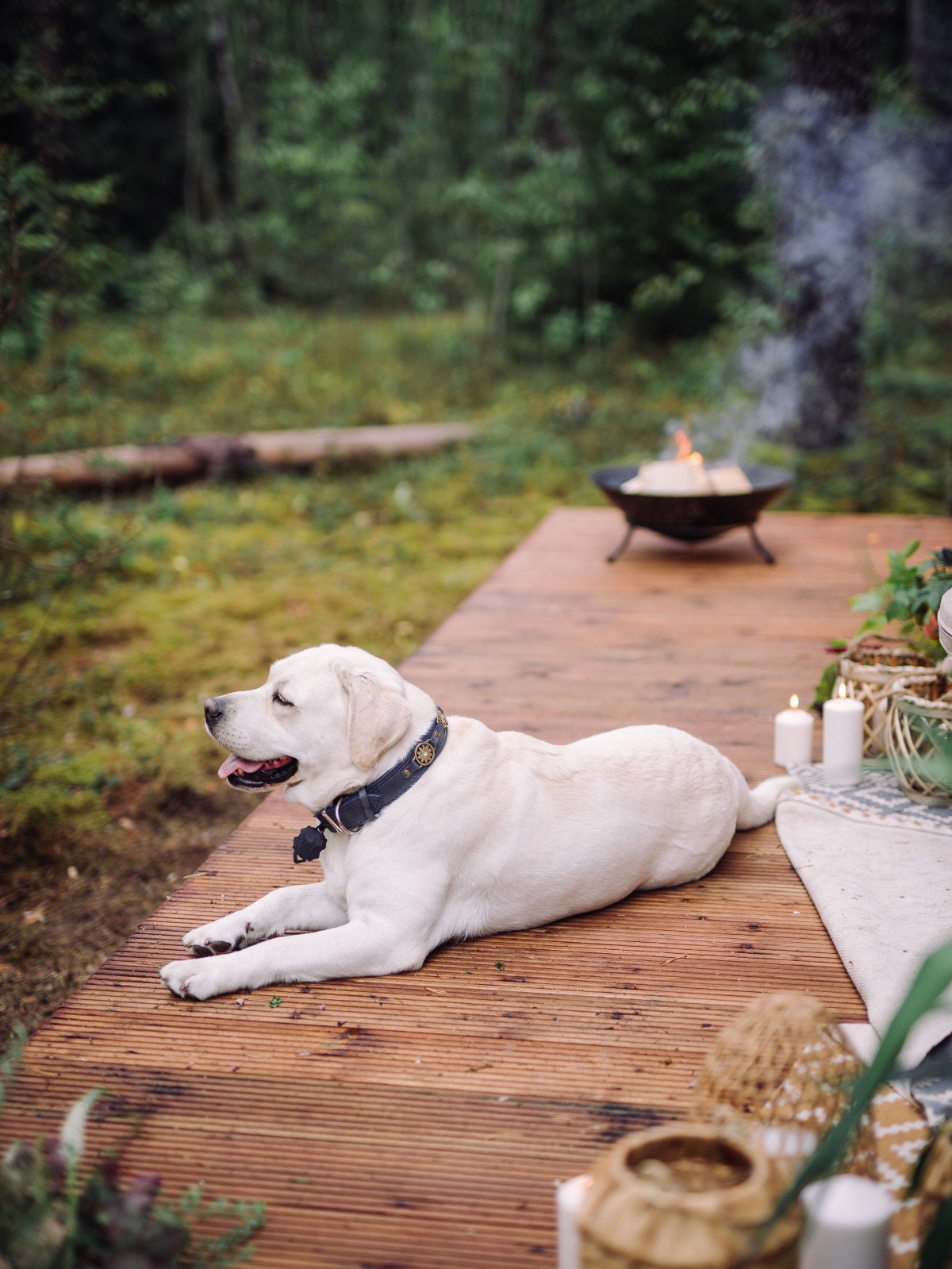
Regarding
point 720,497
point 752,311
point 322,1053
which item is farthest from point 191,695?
point 752,311

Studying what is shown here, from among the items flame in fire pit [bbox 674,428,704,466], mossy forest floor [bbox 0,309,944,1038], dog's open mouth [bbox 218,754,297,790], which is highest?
flame in fire pit [bbox 674,428,704,466]

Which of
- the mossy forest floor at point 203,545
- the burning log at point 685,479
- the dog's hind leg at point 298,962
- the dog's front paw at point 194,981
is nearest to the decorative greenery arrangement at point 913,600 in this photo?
the burning log at point 685,479

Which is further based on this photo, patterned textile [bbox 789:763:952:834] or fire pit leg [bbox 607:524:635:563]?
fire pit leg [bbox 607:524:635:563]

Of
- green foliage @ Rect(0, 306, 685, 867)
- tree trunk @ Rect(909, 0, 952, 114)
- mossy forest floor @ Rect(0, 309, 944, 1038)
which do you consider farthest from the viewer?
tree trunk @ Rect(909, 0, 952, 114)

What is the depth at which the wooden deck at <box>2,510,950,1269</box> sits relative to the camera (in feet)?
5.10

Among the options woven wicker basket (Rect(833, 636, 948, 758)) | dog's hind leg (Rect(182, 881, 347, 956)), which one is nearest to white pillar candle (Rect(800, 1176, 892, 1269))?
dog's hind leg (Rect(182, 881, 347, 956))

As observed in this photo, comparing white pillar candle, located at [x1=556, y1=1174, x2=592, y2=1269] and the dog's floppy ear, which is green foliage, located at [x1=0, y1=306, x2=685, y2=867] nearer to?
the dog's floppy ear

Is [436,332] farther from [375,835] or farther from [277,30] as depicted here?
[375,835]

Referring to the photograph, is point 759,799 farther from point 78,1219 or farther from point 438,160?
point 438,160

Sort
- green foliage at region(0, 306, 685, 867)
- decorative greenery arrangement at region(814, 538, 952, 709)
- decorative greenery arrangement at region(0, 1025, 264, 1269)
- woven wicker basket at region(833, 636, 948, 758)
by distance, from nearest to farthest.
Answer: decorative greenery arrangement at region(0, 1025, 264, 1269) < woven wicker basket at region(833, 636, 948, 758) < decorative greenery arrangement at region(814, 538, 952, 709) < green foliage at region(0, 306, 685, 867)

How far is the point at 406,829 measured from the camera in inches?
82.7

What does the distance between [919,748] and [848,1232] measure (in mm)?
1729

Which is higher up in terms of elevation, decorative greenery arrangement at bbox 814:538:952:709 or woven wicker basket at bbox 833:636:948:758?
decorative greenery arrangement at bbox 814:538:952:709

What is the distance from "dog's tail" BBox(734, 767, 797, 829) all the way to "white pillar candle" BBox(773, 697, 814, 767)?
0.18 m
